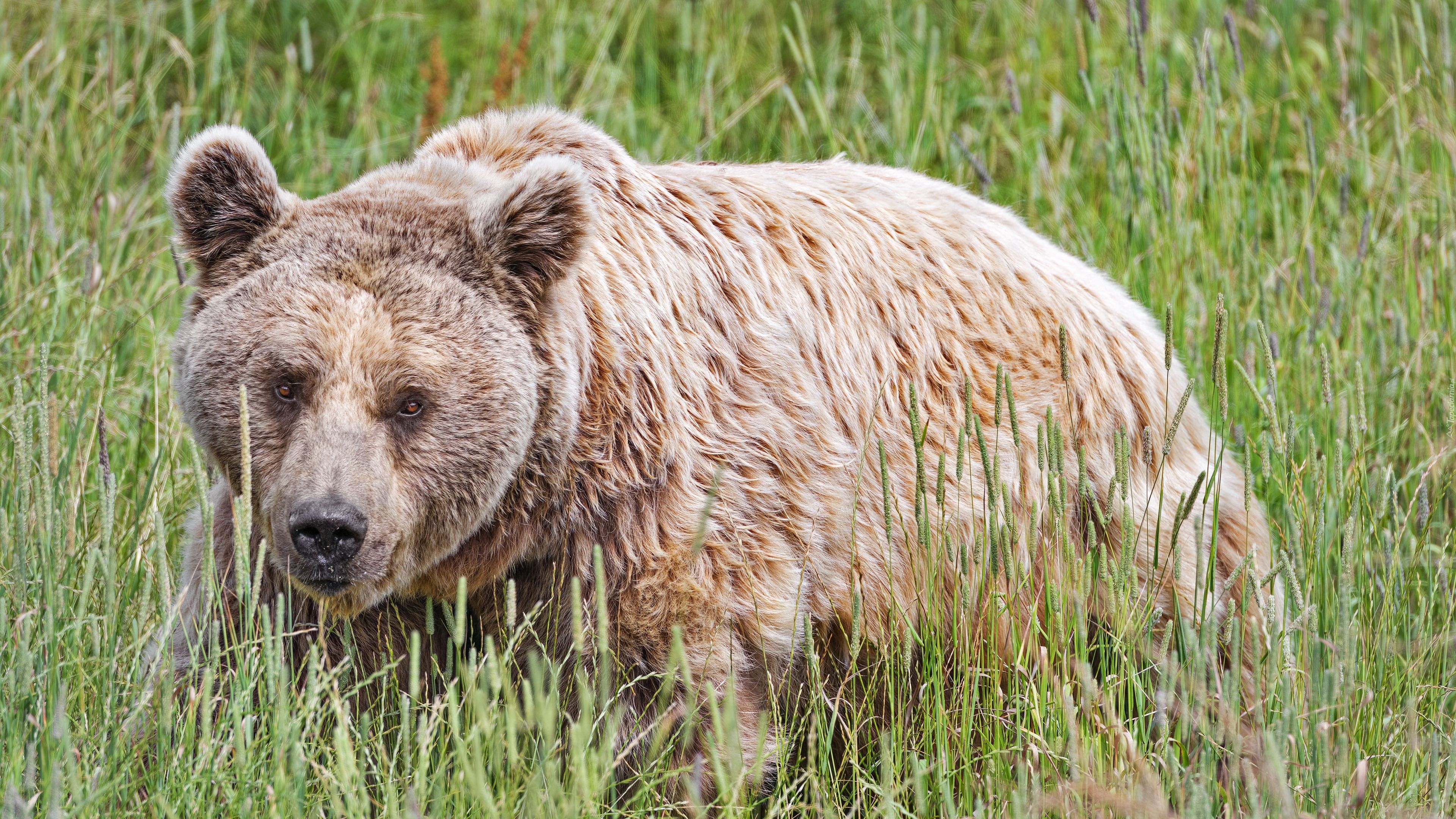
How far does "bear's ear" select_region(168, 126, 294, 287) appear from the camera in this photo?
3.25 meters

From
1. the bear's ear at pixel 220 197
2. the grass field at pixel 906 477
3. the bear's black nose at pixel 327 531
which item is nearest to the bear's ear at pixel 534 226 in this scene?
the bear's ear at pixel 220 197

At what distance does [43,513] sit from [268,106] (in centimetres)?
472

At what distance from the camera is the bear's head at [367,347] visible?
2.99 m

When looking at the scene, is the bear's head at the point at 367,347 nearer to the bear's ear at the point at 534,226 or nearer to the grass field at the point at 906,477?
the bear's ear at the point at 534,226

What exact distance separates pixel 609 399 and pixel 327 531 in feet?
2.35

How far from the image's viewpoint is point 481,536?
131 inches

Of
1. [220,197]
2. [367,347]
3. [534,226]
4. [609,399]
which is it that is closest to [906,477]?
[609,399]

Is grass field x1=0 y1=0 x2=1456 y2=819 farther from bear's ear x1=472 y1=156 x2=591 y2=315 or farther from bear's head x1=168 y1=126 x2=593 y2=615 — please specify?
bear's ear x1=472 y1=156 x2=591 y2=315

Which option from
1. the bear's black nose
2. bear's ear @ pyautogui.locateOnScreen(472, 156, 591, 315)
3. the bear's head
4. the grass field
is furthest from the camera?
bear's ear @ pyautogui.locateOnScreen(472, 156, 591, 315)

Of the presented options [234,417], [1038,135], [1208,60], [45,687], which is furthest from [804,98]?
[45,687]

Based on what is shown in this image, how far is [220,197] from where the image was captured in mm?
3281

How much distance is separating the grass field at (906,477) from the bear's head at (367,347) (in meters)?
0.29

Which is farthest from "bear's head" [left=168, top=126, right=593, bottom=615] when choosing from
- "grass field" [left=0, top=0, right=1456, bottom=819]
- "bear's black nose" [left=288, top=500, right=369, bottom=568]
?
"grass field" [left=0, top=0, right=1456, bottom=819]

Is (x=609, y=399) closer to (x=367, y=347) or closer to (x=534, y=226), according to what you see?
(x=534, y=226)
